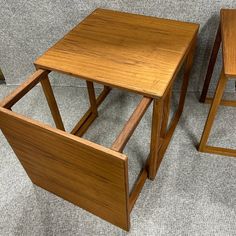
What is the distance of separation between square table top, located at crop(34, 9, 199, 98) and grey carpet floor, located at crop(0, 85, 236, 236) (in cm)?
47

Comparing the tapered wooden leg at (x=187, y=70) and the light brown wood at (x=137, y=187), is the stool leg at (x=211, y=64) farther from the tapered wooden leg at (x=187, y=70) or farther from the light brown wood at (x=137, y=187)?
the light brown wood at (x=137, y=187)

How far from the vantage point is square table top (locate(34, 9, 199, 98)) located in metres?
0.75

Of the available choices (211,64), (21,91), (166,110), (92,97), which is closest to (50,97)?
(21,91)

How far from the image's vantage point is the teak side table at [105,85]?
66cm

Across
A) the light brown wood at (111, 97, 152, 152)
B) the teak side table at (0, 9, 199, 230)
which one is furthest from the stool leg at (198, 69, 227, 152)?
the light brown wood at (111, 97, 152, 152)

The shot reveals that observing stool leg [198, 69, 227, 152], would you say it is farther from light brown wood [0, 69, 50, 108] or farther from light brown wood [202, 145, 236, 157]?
light brown wood [0, 69, 50, 108]

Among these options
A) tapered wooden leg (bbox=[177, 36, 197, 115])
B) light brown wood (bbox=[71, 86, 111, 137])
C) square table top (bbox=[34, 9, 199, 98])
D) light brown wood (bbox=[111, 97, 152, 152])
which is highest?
square table top (bbox=[34, 9, 199, 98])

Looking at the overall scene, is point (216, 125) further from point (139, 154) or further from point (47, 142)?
point (47, 142)

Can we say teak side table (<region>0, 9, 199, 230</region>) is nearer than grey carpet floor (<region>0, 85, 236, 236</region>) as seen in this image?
Yes

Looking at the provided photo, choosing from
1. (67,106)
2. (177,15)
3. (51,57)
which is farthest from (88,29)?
(67,106)

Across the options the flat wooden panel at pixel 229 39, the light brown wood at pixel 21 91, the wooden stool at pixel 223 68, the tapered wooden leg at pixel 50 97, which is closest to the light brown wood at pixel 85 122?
the tapered wooden leg at pixel 50 97

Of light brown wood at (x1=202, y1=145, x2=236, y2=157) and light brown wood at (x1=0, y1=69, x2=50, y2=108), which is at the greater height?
light brown wood at (x1=0, y1=69, x2=50, y2=108)

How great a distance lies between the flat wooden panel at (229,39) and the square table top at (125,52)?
4.2 inches

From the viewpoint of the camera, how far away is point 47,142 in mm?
701
